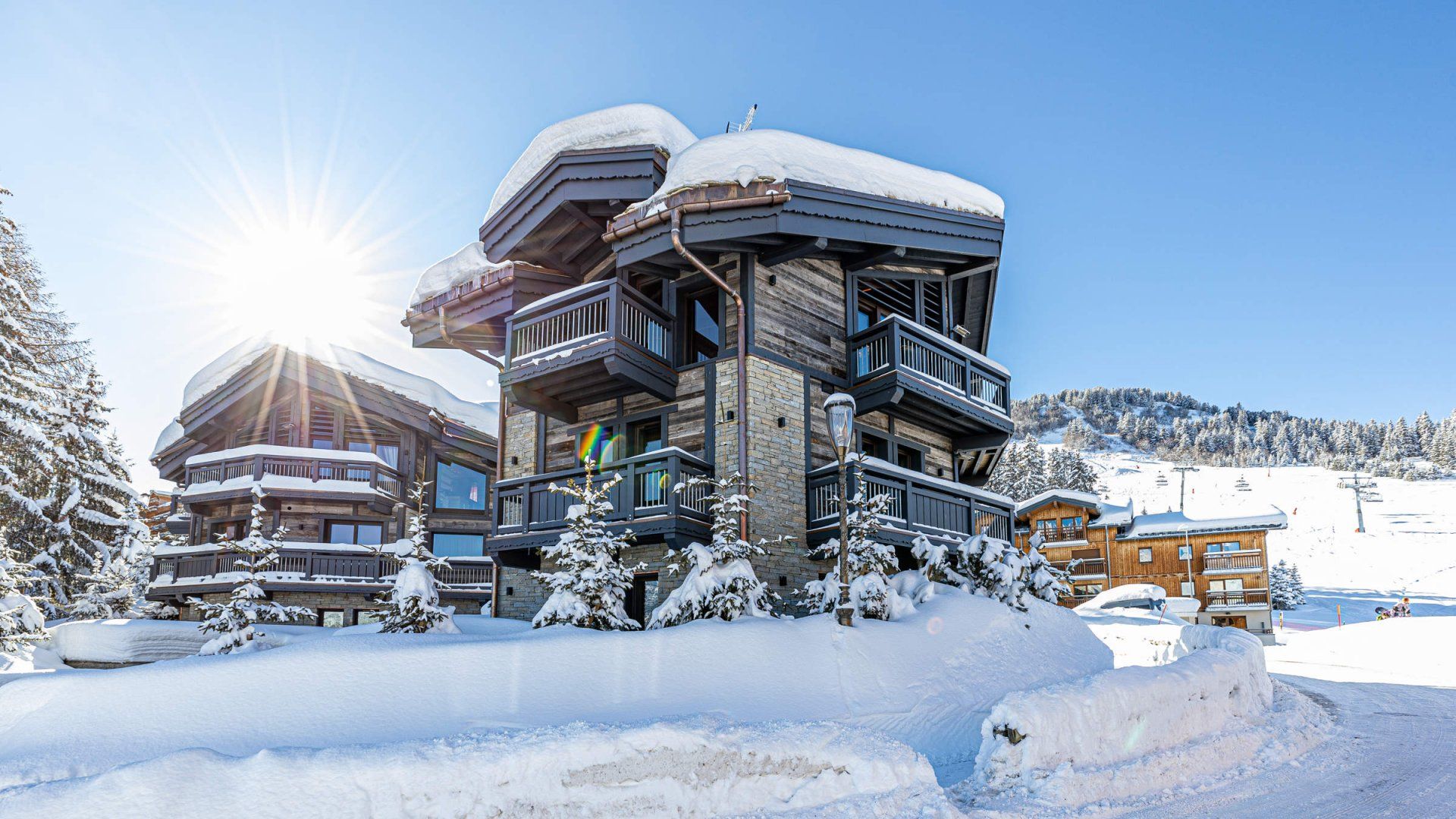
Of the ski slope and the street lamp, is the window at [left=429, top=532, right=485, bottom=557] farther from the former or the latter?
the ski slope

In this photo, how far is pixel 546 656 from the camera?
8.70 metres

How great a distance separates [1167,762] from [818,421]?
31.0 ft

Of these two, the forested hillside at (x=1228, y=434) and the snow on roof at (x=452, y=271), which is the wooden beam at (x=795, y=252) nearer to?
the snow on roof at (x=452, y=271)

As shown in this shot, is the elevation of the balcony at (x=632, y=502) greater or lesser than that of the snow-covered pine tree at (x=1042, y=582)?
greater

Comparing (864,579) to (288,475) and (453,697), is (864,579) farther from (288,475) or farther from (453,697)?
(288,475)

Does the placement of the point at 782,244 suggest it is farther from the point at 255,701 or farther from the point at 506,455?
the point at 255,701

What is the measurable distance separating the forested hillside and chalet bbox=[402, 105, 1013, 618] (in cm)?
7635

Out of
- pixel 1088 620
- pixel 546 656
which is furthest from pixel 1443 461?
pixel 546 656

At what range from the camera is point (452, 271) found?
2192cm

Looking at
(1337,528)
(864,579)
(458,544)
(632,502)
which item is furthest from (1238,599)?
(1337,528)

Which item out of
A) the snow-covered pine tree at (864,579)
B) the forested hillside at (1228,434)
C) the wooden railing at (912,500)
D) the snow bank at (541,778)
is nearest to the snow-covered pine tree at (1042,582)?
the wooden railing at (912,500)

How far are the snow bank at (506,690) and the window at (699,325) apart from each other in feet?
24.3

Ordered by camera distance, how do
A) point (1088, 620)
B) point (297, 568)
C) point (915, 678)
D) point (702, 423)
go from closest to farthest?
point (915, 678), point (702, 423), point (297, 568), point (1088, 620)

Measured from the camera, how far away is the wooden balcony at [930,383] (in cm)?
1650
